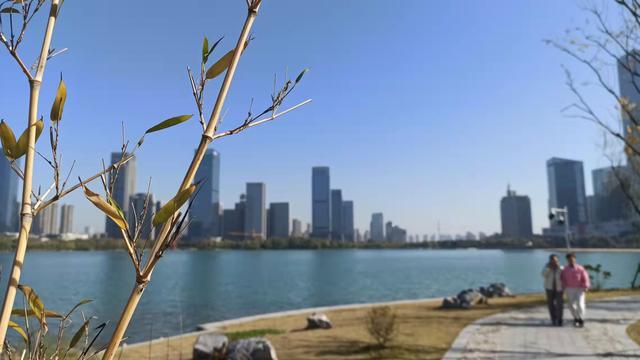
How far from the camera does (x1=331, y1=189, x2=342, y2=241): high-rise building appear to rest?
16125 cm

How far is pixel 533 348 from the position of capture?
728cm

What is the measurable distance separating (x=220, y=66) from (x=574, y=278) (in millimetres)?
10202

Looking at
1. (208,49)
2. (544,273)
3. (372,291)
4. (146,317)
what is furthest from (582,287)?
(372,291)

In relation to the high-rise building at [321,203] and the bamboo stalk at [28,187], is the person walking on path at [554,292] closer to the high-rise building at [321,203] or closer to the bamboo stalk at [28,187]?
the bamboo stalk at [28,187]

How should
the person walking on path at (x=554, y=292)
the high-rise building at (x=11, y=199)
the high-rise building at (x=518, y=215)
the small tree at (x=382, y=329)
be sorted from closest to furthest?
the high-rise building at (x=11, y=199), the small tree at (x=382, y=329), the person walking on path at (x=554, y=292), the high-rise building at (x=518, y=215)

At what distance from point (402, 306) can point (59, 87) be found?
1532 cm

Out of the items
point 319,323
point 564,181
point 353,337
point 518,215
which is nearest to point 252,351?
point 353,337

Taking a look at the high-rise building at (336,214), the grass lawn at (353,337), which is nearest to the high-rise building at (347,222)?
the high-rise building at (336,214)

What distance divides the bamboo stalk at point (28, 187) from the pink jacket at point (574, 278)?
10341mm

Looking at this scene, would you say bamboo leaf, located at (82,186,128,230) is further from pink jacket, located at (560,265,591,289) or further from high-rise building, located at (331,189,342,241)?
high-rise building, located at (331,189,342,241)

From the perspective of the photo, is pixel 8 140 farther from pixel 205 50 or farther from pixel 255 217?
pixel 255 217

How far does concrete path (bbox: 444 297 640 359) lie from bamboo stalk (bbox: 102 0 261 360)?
691 cm

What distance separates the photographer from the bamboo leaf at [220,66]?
0.92 m

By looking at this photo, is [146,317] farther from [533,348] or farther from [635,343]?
[635,343]
